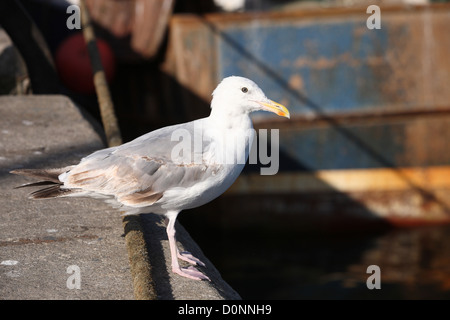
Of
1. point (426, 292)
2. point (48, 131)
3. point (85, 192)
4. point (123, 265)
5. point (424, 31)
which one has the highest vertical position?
point (424, 31)

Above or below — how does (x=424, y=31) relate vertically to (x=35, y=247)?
above

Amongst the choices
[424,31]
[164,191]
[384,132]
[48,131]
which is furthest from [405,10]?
[164,191]

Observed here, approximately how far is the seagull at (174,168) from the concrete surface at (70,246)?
6.2 inches

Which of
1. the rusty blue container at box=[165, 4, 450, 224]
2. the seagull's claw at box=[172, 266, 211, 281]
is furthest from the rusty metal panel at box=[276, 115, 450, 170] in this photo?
the seagull's claw at box=[172, 266, 211, 281]

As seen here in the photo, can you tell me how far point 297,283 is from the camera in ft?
21.5

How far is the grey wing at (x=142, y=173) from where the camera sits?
2926 mm

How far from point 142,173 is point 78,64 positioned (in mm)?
4054

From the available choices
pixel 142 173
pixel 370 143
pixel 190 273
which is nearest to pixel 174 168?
pixel 142 173

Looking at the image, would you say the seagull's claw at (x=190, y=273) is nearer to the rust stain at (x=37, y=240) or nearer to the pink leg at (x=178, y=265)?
the pink leg at (x=178, y=265)

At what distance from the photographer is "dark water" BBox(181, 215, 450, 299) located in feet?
20.9

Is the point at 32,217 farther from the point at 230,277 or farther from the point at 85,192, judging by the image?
the point at 230,277

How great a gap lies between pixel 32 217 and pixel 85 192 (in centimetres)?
52

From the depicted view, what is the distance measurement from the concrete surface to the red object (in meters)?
2.49

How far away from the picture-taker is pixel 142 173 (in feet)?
9.69
